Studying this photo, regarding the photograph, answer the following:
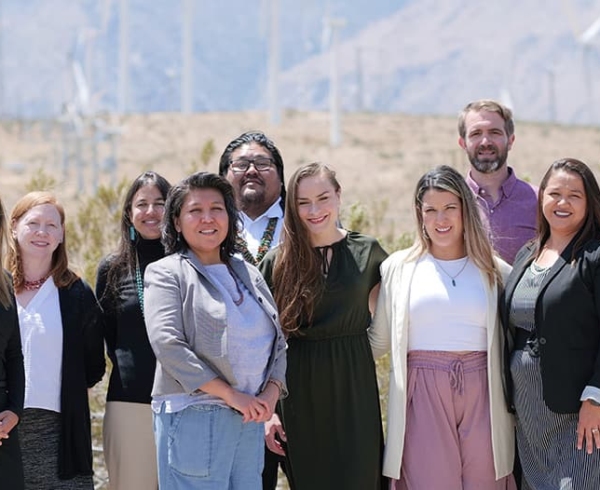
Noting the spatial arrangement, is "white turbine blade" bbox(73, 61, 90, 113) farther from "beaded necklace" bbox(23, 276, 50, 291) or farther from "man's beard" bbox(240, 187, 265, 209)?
"beaded necklace" bbox(23, 276, 50, 291)

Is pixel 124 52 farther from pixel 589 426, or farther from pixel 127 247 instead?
pixel 589 426

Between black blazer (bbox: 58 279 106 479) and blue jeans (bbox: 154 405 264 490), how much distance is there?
719mm

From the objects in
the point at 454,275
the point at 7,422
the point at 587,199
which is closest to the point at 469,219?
the point at 454,275

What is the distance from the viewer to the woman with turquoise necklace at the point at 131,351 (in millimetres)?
5633

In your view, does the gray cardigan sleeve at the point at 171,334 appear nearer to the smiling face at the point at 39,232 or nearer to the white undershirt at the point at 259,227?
the smiling face at the point at 39,232

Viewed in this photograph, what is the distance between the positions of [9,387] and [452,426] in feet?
7.22

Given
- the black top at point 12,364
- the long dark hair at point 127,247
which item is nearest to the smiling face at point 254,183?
the long dark hair at point 127,247

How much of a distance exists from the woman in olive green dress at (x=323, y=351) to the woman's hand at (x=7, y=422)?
1413 millimetres

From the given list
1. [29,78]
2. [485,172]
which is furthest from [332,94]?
[29,78]

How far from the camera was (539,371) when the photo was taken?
207 inches

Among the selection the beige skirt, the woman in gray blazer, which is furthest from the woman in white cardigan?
the beige skirt

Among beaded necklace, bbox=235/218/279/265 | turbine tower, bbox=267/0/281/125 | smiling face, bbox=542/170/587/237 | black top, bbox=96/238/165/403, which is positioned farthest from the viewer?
turbine tower, bbox=267/0/281/125

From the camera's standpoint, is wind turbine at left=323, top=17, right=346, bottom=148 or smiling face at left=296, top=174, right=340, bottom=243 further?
wind turbine at left=323, top=17, right=346, bottom=148

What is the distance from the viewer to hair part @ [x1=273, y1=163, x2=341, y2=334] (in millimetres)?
5500
